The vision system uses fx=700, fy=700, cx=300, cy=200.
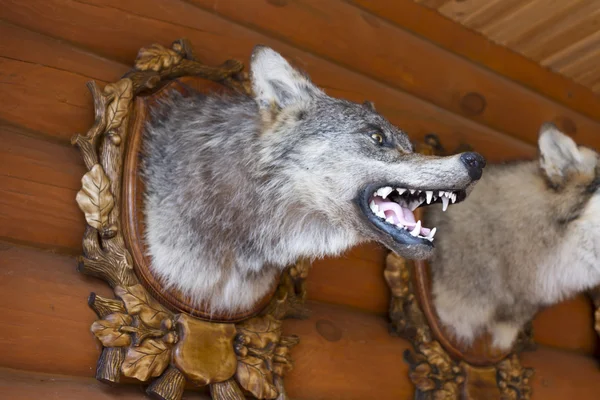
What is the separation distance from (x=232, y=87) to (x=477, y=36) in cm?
119

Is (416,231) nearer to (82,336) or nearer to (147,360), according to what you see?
(147,360)

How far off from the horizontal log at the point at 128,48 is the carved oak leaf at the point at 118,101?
67 mm

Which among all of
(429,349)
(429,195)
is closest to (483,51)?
(429,349)

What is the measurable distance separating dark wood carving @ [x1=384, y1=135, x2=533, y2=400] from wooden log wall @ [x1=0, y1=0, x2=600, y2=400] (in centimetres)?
5

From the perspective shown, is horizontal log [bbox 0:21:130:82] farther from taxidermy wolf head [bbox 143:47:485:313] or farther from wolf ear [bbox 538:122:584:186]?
wolf ear [bbox 538:122:584:186]

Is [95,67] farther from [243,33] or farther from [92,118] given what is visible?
[243,33]

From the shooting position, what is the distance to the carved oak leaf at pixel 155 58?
1.81 meters

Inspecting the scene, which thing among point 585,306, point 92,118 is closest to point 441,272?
point 585,306

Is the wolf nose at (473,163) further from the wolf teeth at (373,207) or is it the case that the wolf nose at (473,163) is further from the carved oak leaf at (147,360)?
the carved oak leaf at (147,360)

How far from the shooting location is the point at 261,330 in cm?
183

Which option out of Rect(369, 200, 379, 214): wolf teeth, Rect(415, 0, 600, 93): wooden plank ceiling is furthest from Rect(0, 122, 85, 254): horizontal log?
Rect(415, 0, 600, 93): wooden plank ceiling

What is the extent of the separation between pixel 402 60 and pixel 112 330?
1434mm

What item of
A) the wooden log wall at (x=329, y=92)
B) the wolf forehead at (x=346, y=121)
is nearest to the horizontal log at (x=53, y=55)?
the wooden log wall at (x=329, y=92)

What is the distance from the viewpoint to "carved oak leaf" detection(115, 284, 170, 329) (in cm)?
162
